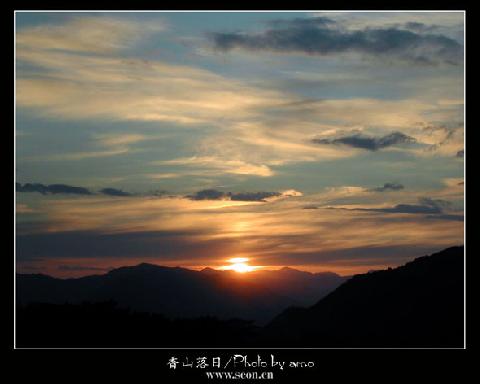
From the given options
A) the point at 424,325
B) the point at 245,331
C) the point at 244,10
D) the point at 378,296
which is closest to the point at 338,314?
the point at 378,296

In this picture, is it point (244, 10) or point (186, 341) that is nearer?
point (244, 10)

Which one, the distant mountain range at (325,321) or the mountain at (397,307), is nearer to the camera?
the distant mountain range at (325,321)

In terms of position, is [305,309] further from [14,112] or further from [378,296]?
[14,112]

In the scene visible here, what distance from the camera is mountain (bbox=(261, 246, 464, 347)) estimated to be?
74.1 metres

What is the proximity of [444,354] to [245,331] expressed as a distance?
1326cm

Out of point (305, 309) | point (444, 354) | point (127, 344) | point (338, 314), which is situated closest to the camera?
point (444, 354)

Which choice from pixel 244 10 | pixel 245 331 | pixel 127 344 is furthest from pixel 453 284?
pixel 244 10

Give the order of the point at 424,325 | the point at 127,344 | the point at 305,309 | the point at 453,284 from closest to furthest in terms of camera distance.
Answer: the point at 127,344 → the point at 424,325 → the point at 453,284 → the point at 305,309

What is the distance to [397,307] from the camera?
8181 cm

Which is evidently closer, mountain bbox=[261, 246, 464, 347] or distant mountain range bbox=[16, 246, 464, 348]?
distant mountain range bbox=[16, 246, 464, 348]

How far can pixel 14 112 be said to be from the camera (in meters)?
35.5

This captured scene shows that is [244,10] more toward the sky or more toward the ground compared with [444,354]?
more toward the sky

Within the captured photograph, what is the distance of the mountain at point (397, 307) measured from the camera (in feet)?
243
